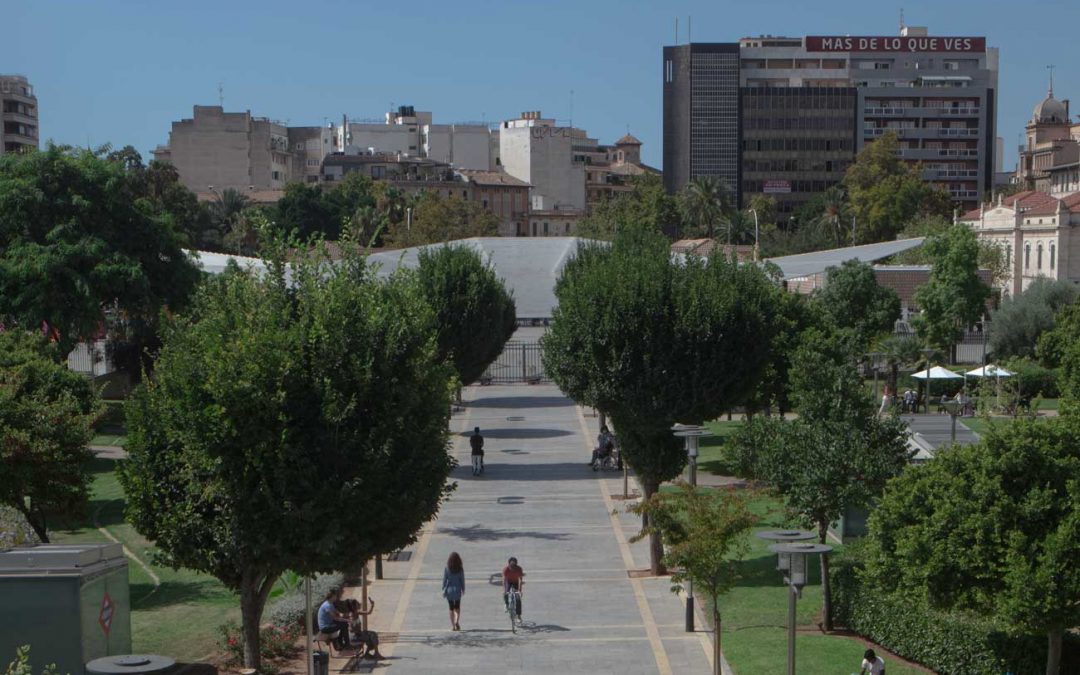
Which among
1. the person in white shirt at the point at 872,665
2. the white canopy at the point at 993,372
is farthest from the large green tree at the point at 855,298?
the person in white shirt at the point at 872,665

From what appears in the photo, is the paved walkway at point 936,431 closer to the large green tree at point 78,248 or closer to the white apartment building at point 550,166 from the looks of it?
the large green tree at point 78,248

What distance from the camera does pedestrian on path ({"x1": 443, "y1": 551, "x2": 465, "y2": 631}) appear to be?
24.4m

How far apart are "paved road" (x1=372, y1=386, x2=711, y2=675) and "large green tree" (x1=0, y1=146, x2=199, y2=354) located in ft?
42.9

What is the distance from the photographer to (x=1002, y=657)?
21.3 meters

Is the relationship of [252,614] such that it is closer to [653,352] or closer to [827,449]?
[827,449]

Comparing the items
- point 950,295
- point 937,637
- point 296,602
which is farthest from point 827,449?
point 950,295

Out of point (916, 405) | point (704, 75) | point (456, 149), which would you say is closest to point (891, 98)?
point (704, 75)

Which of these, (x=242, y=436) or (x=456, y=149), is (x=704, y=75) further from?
(x=242, y=436)

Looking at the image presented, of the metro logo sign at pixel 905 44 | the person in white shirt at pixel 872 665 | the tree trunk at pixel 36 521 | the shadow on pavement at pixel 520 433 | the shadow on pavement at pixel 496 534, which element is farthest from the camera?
the metro logo sign at pixel 905 44

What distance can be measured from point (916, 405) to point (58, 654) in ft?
138

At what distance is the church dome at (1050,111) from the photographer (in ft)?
538

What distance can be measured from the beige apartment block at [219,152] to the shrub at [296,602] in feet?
408

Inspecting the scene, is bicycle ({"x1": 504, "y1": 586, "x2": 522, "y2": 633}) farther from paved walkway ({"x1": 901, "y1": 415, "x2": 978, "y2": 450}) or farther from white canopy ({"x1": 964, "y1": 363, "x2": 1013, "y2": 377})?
white canopy ({"x1": 964, "y1": 363, "x2": 1013, "y2": 377})

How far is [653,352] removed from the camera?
2970 cm
